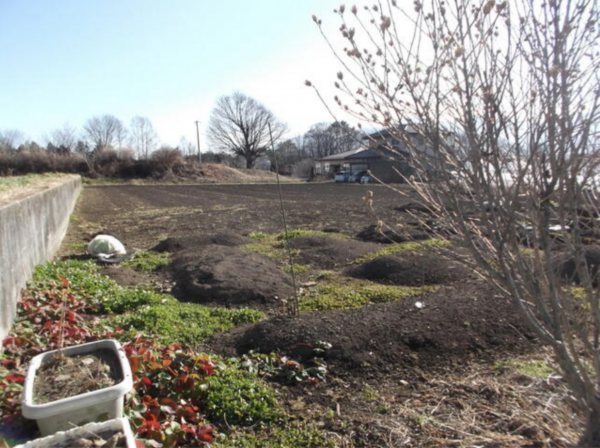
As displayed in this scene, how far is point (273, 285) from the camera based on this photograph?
5.80 meters

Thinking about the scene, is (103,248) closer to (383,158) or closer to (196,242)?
(196,242)

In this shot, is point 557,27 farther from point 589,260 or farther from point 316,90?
point 589,260

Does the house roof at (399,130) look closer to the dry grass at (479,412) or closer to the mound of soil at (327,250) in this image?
the dry grass at (479,412)

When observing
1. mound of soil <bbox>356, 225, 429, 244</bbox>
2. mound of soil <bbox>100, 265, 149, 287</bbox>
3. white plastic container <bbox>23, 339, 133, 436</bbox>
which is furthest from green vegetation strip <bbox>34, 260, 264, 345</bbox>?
mound of soil <bbox>356, 225, 429, 244</bbox>

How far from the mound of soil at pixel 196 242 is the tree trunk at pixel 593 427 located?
287 inches

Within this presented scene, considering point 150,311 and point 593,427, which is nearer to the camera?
point 593,427

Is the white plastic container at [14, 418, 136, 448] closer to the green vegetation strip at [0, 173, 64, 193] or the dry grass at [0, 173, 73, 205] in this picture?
the dry grass at [0, 173, 73, 205]

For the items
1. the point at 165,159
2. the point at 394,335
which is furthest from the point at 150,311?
the point at 165,159

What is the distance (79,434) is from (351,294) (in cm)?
386

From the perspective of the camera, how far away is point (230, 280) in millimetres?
5809

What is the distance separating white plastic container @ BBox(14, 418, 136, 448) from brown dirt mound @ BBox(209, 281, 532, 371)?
1788 mm

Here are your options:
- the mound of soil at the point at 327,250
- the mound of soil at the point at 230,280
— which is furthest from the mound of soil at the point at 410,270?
the mound of soil at the point at 230,280

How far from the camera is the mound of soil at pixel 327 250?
7465 millimetres

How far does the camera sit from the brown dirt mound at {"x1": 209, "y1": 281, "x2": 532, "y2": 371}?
11.8ft
